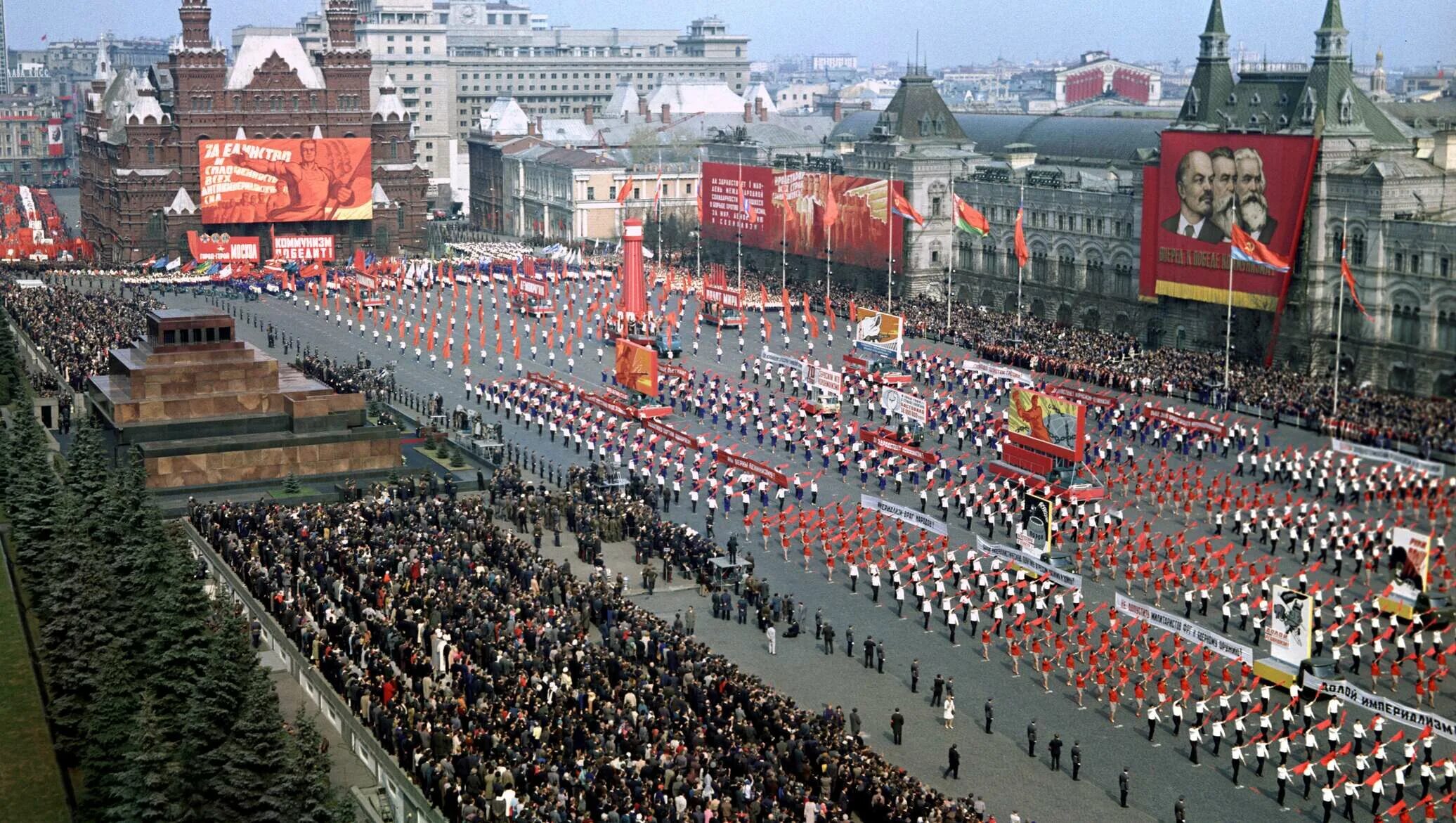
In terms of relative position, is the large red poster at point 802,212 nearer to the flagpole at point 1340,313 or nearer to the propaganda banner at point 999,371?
the propaganda banner at point 999,371

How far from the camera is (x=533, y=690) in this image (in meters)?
34.2

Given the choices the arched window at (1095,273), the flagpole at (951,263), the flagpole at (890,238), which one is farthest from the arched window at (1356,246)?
the flagpole at (890,238)

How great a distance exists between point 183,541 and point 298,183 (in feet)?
277

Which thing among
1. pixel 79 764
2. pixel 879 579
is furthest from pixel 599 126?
pixel 79 764

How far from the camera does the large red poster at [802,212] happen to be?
95.2 m

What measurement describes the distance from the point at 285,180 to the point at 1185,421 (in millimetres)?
77136

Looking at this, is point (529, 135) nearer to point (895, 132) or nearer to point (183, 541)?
point (895, 132)

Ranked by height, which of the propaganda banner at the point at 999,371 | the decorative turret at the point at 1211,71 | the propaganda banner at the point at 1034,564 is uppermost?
the decorative turret at the point at 1211,71

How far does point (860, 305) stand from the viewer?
9238 cm

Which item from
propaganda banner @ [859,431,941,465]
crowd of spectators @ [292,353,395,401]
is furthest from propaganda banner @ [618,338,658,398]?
A: crowd of spectators @ [292,353,395,401]

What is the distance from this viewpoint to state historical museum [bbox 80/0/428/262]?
388 feet

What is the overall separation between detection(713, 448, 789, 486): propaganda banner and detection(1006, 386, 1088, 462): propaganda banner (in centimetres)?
736

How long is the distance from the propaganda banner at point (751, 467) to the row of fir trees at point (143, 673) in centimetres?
1902

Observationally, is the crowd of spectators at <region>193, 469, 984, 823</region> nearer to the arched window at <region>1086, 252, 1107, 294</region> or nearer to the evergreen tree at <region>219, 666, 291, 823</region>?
the evergreen tree at <region>219, 666, 291, 823</region>
